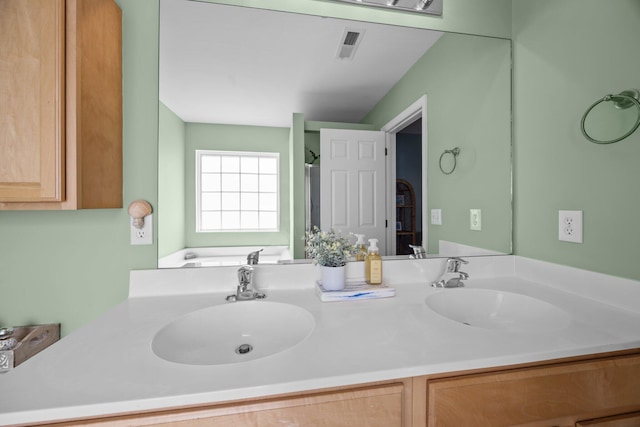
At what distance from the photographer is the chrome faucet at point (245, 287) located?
1061 mm

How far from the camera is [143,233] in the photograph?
1125 millimetres

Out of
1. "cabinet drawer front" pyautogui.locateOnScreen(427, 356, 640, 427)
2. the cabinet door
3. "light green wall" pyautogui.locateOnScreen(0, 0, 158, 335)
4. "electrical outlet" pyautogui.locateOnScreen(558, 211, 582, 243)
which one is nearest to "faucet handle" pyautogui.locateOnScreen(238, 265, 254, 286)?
"light green wall" pyautogui.locateOnScreen(0, 0, 158, 335)

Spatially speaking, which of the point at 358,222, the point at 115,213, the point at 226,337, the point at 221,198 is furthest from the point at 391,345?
the point at 115,213

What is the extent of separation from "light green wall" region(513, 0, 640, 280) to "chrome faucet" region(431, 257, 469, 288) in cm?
38

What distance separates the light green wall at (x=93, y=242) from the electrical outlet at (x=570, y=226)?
5.57ft

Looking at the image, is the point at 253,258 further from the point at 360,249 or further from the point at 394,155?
the point at 394,155

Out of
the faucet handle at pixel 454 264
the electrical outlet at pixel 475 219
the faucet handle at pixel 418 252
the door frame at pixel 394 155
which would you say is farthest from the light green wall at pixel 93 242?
the electrical outlet at pixel 475 219

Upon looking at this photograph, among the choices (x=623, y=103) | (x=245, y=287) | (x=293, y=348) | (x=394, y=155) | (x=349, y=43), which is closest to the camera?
(x=293, y=348)

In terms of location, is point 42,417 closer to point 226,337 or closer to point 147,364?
point 147,364

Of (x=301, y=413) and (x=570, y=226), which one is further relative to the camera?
(x=570, y=226)

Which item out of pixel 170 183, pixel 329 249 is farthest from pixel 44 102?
pixel 329 249

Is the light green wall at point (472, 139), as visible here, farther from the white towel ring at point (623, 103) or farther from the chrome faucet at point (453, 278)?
the white towel ring at point (623, 103)

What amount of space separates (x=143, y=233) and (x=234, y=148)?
51 cm

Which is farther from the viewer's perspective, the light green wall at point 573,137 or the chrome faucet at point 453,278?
the chrome faucet at point 453,278
